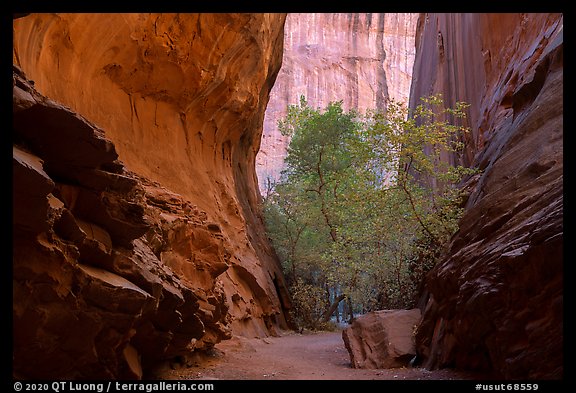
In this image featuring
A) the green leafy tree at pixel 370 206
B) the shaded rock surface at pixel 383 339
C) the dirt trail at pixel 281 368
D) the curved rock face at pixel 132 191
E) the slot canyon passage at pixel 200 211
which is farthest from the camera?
the green leafy tree at pixel 370 206

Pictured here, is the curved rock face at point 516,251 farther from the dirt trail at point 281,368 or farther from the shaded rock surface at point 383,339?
the dirt trail at point 281,368

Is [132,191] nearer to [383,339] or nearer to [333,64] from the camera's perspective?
[383,339]

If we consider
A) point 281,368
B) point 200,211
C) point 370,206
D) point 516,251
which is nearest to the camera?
point 516,251

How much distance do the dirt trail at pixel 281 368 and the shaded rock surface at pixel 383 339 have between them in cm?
44

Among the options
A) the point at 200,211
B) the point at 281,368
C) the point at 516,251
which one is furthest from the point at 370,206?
the point at 516,251

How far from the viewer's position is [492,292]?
6.64 m

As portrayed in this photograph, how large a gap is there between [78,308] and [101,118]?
861cm

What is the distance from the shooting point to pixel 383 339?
36.4 feet

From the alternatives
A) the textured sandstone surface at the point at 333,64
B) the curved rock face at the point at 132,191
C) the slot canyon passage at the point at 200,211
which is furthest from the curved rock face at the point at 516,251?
the textured sandstone surface at the point at 333,64

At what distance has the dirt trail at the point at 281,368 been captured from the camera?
8.46 m

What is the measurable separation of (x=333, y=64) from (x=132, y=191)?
69.0 meters

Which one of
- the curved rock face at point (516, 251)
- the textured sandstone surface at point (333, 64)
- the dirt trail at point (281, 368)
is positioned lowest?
the dirt trail at point (281, 368)

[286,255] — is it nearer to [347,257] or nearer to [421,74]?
[347,257]

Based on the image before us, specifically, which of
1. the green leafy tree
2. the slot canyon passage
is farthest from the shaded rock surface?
the green leafy tree
